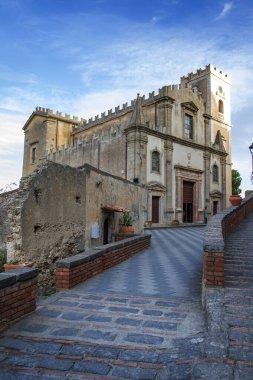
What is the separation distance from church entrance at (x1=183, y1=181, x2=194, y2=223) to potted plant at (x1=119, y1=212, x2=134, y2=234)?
605 inches

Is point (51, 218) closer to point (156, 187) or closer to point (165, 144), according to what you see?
point (156, 187)

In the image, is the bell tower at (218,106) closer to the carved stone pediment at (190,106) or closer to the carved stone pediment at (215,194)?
the carved stone pediment at (215,194)

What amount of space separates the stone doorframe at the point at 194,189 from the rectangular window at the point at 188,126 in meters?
3.20

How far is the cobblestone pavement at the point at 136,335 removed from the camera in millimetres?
3076

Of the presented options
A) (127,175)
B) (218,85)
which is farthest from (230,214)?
(218,85)

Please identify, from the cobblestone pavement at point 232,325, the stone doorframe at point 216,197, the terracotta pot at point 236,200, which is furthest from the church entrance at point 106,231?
the stone doorframe at point 216,197

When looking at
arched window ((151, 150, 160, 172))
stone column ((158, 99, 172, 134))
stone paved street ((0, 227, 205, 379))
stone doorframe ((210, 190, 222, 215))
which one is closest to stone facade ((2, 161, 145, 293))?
stone paved street ((0, 227, 205, 379))

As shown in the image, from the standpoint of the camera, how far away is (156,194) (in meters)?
25.7

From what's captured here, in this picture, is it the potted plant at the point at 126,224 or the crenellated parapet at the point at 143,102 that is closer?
the potted plant at the point at 126,224

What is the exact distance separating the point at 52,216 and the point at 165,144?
18028 mm

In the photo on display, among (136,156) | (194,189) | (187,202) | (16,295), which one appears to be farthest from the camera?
(194,189)

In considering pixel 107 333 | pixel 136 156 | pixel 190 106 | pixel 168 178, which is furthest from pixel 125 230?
pixel 190 106

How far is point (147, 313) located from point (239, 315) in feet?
3.98

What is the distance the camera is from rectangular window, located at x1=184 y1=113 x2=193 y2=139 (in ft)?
97.1
